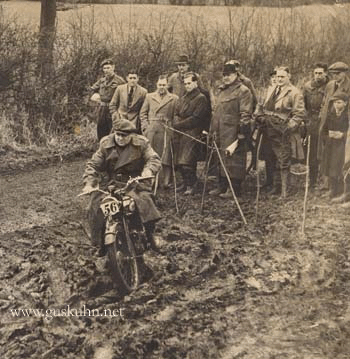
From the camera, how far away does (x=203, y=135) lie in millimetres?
5953

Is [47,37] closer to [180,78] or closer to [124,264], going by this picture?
[180,78]

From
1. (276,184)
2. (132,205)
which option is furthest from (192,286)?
(276,184)

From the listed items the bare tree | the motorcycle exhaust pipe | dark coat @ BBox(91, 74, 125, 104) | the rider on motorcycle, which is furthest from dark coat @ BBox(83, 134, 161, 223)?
the bare tree

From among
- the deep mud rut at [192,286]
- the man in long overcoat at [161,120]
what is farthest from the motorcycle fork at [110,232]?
the man in long overcoat at [161,120]

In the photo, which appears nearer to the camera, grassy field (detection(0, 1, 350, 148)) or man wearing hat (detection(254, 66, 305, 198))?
grassy field (detection(0, 1, 350, 148))

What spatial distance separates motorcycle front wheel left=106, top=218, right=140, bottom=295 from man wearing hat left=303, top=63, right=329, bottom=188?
6.19 ft

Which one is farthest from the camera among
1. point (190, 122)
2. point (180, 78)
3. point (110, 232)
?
point (180, 78)

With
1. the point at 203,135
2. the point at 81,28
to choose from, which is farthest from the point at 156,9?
the point at 203,135

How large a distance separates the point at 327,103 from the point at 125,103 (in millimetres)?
1840

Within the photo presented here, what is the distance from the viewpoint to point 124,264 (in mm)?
4227

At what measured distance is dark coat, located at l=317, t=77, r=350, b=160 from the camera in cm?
496

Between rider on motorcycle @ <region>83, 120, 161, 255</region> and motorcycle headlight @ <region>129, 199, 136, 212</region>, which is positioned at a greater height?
rider on motorcycle @ <region>83, 120, 161, 255</region>

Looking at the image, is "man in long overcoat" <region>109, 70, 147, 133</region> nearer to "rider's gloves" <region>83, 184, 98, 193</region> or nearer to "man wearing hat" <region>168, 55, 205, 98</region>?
"man wearing hat" <region>168, 55, 205, 98</region>

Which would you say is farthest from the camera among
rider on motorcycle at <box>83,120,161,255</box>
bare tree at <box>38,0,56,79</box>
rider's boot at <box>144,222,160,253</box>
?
bare tree at <box>38,0,56,79</box>
